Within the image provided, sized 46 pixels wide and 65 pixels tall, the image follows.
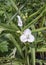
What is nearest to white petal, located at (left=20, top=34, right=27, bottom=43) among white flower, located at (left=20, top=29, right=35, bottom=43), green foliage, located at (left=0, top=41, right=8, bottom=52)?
white flower, located at (left=20, top=29, right=35, bottom=43)

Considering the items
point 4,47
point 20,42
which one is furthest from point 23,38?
point 4,47

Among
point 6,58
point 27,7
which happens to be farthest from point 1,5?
point 6,58

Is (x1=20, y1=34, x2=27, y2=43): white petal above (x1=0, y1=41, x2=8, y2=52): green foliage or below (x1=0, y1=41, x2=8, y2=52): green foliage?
above

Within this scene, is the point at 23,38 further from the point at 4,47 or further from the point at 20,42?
the point at 4,47

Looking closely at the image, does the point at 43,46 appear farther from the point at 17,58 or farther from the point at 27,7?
the point at 27,7

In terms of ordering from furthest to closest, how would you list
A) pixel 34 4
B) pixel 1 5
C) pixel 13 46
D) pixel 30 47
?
pixel 34 4 → pixel 1 5 → pixel 13 46 → pixel 30 47

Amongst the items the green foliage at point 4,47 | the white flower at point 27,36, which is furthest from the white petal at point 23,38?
→ the green foliage at point 4,47

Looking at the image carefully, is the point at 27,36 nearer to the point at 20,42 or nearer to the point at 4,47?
the point at 20,42

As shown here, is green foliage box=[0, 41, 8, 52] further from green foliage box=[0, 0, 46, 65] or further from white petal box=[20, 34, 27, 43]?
white petal box=[20, 34, 27, 43]

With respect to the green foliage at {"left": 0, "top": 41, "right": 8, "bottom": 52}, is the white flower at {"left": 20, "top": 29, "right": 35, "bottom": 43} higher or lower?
higher

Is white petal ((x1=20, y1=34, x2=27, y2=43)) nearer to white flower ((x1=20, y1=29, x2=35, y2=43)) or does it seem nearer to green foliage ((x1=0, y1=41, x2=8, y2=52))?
white flower ((x1=20, y1=29, x2=35, y2=43))

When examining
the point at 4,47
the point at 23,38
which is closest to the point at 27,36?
the point at 23,38
